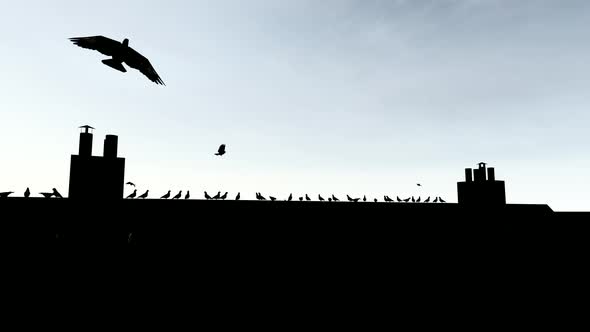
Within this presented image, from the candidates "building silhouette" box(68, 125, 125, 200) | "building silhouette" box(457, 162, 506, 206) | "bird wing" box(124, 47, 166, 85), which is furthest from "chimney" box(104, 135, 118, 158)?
"building silhouette" box(457, 162, 506, 206)

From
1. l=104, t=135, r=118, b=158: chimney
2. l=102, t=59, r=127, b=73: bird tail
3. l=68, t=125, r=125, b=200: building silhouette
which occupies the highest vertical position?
l=102, t=59, r=127, b=73: bird tail

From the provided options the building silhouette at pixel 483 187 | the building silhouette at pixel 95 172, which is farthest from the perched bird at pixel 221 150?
the building silhouette at pixel 483 187

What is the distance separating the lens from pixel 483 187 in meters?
15.7

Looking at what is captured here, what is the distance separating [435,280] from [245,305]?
700cm

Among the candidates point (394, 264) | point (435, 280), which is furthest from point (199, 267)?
point (435, 280)

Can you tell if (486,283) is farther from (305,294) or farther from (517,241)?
(305,294)

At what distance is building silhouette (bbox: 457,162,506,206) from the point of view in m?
15.6

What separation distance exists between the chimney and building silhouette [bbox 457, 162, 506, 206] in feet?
40.4

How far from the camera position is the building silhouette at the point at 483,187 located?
15641 mm

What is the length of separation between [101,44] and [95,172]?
327 cm

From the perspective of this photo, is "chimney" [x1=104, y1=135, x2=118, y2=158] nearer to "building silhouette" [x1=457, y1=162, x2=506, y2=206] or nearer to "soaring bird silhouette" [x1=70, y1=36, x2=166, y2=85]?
"soaring bird silhouette" [x1=70, y1=36, x2=166, y2=85]

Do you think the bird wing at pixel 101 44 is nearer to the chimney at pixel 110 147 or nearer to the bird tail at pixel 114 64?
the bird tail at pixel 114 64

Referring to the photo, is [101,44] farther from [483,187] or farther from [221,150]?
[483,187]

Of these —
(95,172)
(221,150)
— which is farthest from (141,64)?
(221,150)
